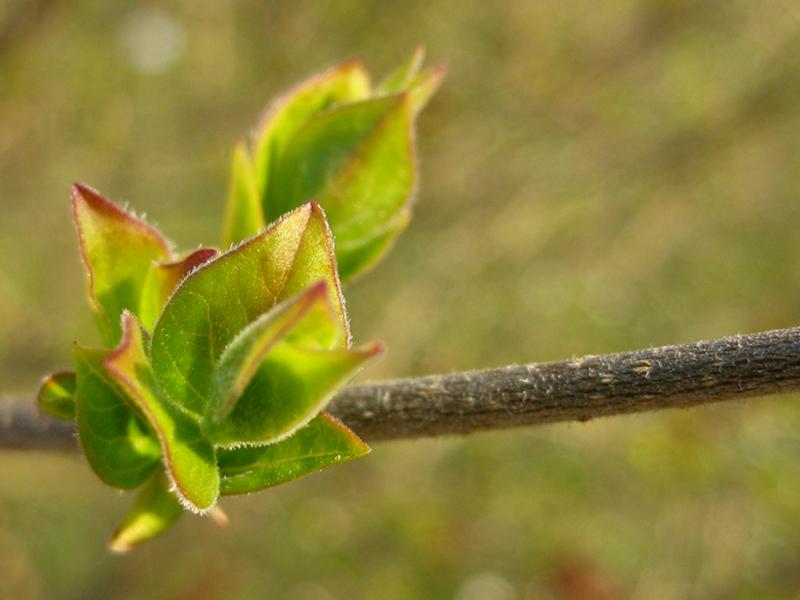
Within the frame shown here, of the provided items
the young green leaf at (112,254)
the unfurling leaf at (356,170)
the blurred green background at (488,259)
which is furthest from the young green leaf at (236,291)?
the blurred green background at (488,259)

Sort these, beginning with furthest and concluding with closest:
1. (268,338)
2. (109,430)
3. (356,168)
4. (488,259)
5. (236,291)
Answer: (488,259)
(356,168)
(109,430)
(236,291)
(268,338)

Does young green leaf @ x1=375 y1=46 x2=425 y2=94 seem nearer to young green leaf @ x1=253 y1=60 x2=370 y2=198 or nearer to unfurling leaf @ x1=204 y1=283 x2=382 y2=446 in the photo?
young green leaf @ x1=253 y1=60 x2=370 y2=198

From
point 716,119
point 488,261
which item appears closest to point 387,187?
point 488,261

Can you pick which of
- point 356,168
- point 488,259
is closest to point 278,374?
point 356,168

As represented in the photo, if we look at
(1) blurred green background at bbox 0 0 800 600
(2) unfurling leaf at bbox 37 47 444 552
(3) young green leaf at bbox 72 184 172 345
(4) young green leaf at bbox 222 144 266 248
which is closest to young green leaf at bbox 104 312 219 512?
(2) unfurling leaf at bbox 37 47 444 552

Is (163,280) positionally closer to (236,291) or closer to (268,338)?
(236,291)
